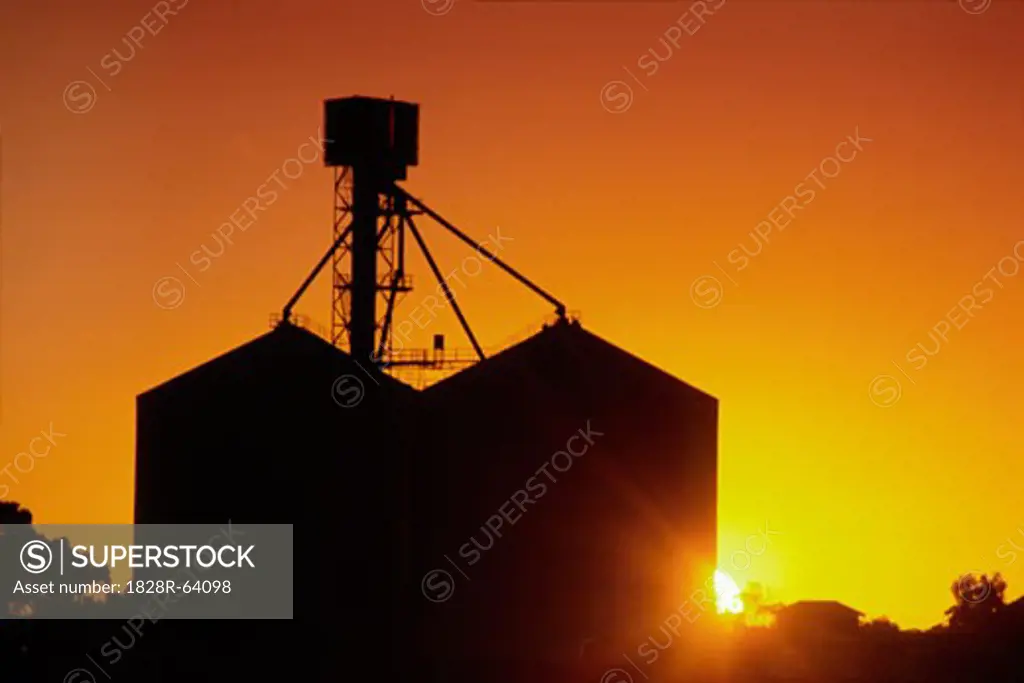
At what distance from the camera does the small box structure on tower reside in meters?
62.7

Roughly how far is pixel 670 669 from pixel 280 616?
360 inches

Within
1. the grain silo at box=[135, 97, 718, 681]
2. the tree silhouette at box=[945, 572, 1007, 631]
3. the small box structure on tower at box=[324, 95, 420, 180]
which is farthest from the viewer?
the tree silhouette at box=[945, 572, 1007, 631]

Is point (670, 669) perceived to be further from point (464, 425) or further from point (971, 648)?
point (971, 648)

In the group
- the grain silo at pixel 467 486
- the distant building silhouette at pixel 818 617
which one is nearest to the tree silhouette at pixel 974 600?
the distant building silhouette at pixel 818 617

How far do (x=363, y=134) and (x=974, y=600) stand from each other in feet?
101

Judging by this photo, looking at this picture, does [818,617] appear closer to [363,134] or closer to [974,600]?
[974,600]

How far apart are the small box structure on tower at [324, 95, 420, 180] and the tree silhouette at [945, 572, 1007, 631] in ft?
87.6

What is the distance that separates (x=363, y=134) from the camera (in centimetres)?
6269

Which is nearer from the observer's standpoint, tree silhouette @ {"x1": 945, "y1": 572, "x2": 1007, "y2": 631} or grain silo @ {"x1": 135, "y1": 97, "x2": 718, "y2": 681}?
grain silo @ {"x1": 135, "y1": 97, "x2": 718, "y2": 681}

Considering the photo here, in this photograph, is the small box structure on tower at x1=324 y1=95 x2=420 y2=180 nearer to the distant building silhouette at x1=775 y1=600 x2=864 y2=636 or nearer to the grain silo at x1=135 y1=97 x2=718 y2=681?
the grain silo at x1=135 y1=97 x2=718 y2=681

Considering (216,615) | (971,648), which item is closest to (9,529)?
(216,615)

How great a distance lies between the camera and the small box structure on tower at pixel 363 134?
62.7 meters

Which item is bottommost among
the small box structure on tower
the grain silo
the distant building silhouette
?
the grain silo

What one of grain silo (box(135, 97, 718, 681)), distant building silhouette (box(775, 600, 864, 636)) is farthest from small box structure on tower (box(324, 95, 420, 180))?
distant building silhouette (box(775, 600, 864, 636))
